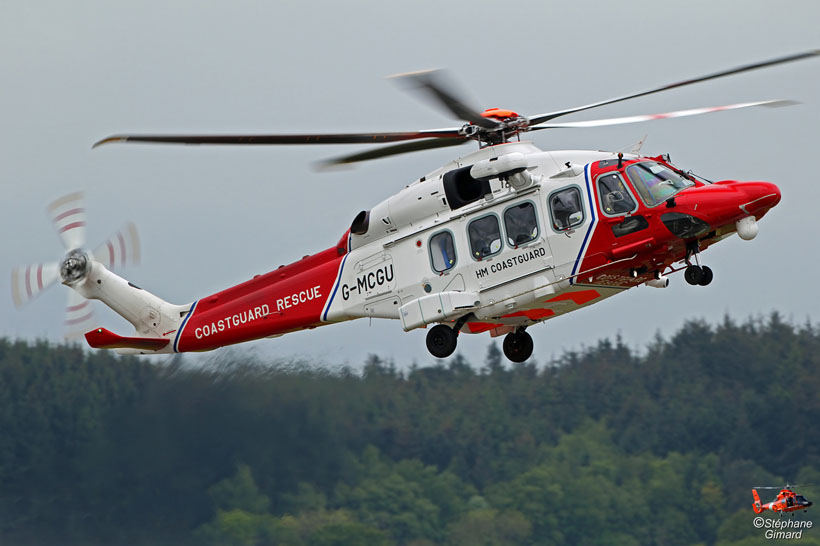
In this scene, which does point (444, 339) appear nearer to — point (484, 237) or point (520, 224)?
point (484, 237)

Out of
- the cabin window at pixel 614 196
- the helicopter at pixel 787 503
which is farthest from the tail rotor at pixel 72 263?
the helicopter at pixel 787 503

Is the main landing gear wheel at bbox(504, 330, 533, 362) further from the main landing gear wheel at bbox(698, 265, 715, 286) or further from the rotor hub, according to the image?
the rotor hub

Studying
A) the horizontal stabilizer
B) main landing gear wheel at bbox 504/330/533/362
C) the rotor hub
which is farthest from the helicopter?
the rotor hub

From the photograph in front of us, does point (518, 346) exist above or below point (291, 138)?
below

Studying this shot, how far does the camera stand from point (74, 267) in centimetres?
1742

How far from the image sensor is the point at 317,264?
16.2 m

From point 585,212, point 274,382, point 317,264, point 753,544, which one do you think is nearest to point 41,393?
point 274,382

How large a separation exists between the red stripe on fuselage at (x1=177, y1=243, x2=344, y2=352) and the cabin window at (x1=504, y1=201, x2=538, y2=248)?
251 cm

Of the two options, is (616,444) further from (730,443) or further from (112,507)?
(112,507)

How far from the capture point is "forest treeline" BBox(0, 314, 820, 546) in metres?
21.4

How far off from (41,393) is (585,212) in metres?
13.6

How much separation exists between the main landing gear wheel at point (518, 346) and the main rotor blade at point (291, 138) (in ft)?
9.13

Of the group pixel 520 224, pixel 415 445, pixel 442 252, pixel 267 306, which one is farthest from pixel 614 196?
pixel 415 445

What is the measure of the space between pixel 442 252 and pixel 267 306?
8.89 ft
